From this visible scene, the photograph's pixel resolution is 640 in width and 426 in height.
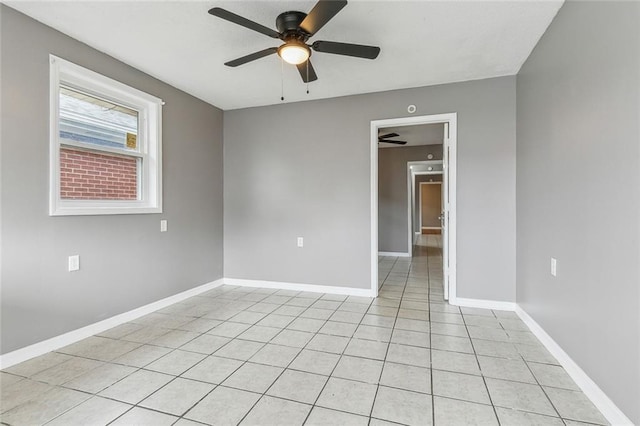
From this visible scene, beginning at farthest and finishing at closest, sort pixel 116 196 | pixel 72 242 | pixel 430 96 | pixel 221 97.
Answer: pixel 221 97 < pixel 430 96 < pixel 116 196 < pixel 72 242

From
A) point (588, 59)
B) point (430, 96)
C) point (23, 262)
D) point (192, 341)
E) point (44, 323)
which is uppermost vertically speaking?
point (430, 96)

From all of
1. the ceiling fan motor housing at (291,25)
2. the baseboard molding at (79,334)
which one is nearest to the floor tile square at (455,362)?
the ceiling fan motor housing at (291,25)

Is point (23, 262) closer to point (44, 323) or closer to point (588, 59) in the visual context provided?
point (44, 323)

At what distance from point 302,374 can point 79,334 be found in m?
1.99

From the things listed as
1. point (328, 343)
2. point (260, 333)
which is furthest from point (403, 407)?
point (260, 333)

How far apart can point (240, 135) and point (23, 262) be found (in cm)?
280

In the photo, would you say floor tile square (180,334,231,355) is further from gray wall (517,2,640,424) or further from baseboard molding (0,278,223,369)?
gray wall (517,2,640,424)

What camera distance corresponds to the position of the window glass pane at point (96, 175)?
2.57 m

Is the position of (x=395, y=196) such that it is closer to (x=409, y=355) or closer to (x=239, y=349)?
(x=409, y=355)

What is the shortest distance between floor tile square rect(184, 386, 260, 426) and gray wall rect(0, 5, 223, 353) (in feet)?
5.15

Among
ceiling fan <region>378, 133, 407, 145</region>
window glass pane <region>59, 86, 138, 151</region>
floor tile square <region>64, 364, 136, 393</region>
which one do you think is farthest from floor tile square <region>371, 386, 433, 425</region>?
ceiling fan <region>378, 133, 407, 145</region>

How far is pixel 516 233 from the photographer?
319 centimetres

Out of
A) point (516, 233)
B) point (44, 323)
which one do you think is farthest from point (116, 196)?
point (516, 233)

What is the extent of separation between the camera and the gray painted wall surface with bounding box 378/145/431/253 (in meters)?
6.79
